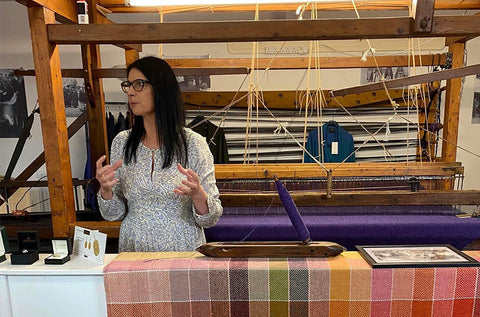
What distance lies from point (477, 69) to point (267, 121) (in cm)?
237

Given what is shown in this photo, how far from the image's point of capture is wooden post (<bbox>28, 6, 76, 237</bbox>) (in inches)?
46.6

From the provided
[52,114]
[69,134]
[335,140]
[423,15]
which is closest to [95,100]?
[69,134]

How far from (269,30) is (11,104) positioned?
12.3 ft

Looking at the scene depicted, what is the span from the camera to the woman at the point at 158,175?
3.69 feet

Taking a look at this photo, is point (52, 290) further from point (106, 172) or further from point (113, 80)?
point (113, 80)

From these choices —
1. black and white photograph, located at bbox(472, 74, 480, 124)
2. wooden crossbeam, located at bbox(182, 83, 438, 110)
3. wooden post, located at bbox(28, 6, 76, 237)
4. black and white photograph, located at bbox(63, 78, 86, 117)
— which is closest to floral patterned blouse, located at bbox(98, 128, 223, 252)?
wooden post, located at bbox(28, 6, 76, 237)

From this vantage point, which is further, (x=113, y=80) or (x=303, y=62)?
(x=113, y=80)

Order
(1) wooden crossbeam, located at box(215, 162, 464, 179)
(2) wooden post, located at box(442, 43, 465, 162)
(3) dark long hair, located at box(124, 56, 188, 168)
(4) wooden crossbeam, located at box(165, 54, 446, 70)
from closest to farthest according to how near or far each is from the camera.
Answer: (3) dark long hair, located at box(124, 56, 188, 168) < (1) wooden crossbeam, located at box(215, 162, 464, 179) < (2) wooden post, located at box(442, 43, 465, 162) < (4) wooden crossbeam, located at box(165, 54, 446, 70)

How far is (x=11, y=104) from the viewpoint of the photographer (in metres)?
3.83

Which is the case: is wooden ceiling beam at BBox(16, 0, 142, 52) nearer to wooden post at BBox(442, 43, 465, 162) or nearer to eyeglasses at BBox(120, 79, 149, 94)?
eyeglasses at BBox(120, 79, 149, 94)

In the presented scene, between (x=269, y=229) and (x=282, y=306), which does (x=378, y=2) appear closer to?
(x=269, y=229)

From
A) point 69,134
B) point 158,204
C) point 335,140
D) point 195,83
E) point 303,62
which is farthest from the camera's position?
point 195,83

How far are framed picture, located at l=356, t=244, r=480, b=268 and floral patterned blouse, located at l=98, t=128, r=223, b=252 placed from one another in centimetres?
49

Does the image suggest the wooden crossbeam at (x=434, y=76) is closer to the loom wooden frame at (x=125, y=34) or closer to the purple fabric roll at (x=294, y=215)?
the loom wooden frame at (x=125, y=34)
